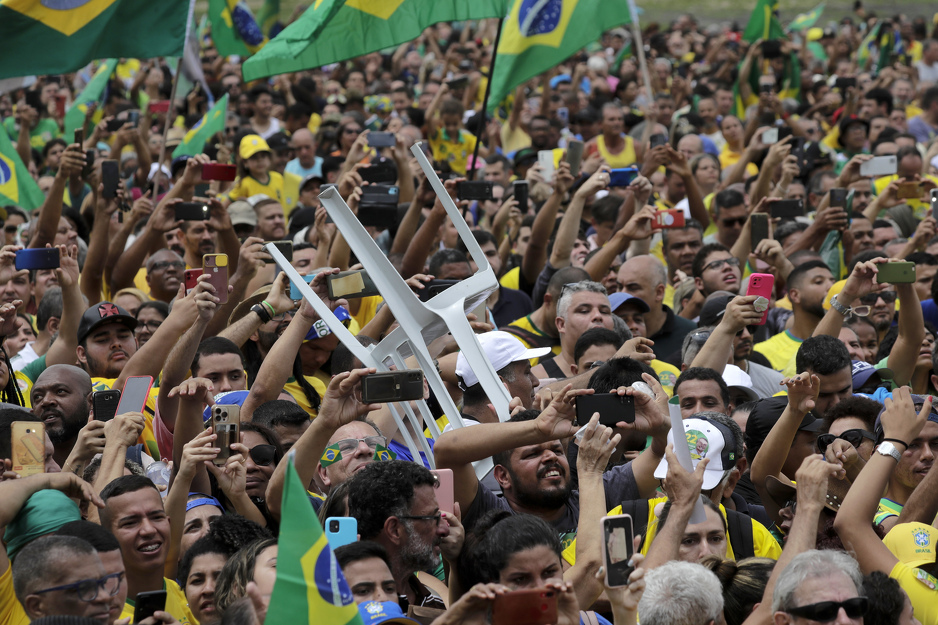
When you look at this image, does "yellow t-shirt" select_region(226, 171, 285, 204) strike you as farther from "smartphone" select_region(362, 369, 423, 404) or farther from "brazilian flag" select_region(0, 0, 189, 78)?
"smartphone" select_region(362, 369, 423, 404)

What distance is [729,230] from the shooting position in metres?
9.69

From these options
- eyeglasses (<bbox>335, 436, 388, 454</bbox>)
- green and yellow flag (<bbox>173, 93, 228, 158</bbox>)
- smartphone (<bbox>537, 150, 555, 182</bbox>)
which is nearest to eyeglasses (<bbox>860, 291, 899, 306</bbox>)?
smartphone (<bbox>537, 150, 555, 182</bbox>)

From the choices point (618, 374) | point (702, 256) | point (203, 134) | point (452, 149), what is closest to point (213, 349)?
point (618, 374)

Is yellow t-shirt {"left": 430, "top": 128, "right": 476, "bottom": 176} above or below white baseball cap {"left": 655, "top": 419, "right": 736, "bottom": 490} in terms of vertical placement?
below

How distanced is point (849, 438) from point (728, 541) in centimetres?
101

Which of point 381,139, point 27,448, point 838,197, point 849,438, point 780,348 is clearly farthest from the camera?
point 381,139

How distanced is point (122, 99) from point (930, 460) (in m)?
13.6

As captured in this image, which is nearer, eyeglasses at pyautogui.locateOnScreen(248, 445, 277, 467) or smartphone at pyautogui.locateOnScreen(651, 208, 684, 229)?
eyeglasses at pyautogui.locateOnScreen(248, 445, 277, 467)

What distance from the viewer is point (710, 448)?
478 centimetres

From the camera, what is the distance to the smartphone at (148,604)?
3393mm

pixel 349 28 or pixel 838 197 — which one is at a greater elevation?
pixel 349 28

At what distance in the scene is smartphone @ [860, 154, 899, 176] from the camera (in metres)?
9.54

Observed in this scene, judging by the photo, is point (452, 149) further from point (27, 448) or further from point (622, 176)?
point (27, 448)

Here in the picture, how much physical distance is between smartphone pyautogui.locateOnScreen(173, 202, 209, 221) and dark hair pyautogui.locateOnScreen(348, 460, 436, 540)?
143 inches
